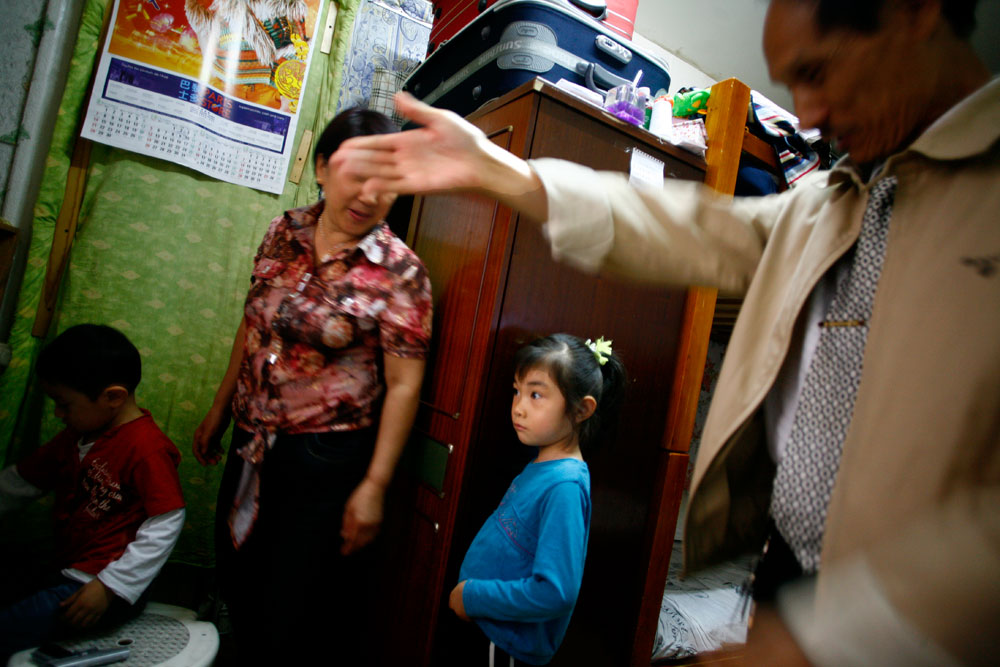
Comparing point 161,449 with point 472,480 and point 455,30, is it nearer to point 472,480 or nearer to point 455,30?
point 472,480

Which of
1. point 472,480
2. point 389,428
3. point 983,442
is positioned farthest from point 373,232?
point 983,442

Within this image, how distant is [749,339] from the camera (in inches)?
28.2

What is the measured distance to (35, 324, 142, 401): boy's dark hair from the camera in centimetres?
130

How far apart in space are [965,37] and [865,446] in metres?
0.49

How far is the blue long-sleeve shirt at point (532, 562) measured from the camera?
105cm

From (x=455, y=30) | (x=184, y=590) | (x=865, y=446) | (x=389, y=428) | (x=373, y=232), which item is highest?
(x=455, y=30)

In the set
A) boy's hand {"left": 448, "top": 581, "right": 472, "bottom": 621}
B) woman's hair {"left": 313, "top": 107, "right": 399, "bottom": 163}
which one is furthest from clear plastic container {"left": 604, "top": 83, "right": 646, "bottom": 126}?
boy's hand {"left": 448, "top": 581, "right": 472, "bottom": 621}

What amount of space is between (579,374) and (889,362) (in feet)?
2.53

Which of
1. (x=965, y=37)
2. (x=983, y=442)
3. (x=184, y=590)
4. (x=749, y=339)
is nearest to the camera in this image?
(x=983, y=442)

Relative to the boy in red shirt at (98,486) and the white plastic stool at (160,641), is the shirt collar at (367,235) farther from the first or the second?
the white plastic stool at (160,641)

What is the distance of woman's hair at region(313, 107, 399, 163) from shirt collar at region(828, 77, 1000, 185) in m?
1.15

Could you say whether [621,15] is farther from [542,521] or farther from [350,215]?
[542,521]

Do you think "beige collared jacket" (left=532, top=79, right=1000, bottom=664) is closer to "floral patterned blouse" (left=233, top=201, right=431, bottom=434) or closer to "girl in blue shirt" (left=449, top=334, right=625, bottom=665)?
"girl in blue shirt" (left=449, top=334, right=625, bottom=665)

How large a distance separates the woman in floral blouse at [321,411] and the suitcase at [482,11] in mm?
830
